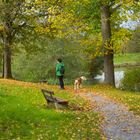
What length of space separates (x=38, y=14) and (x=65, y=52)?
16367 millimetres

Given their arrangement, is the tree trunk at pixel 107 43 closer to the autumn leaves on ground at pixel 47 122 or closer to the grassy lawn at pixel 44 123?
the autumn leaves on ground at pixel 47 122

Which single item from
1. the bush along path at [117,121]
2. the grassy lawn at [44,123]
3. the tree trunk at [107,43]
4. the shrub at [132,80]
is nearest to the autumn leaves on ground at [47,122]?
the grassy lawn at [44,123]

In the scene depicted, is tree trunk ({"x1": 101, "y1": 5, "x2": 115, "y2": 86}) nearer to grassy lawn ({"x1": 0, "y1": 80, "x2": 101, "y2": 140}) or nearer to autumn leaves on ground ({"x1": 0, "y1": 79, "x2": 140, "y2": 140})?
autumn leaves on ground ({"x1": 0, "y1": 79, "x2": 140, "y2": 140})

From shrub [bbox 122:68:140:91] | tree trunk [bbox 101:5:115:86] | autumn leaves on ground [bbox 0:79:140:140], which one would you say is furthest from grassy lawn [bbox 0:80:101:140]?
shrub [bbox 122:68:140:91]

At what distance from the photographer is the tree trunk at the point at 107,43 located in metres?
35.3

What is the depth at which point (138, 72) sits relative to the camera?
4391cm

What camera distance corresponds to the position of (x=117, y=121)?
17219 millimetres

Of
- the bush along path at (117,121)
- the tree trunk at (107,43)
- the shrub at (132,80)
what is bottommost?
the bush along path at (117,121)

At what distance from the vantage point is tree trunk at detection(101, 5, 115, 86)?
35281 millimetres

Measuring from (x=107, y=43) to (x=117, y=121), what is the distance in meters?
18.2

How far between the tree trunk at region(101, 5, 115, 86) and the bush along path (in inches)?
474

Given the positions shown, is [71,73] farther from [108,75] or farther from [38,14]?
[108,75]

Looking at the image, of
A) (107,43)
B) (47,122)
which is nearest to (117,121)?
(47,122)

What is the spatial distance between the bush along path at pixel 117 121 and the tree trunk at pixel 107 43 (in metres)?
12.0
